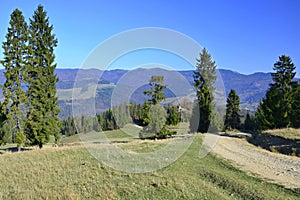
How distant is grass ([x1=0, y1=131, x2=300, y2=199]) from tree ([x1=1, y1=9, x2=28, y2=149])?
12.5m

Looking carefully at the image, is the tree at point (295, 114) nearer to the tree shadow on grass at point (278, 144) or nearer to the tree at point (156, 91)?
the tree shadow on grass at point (278, 144)

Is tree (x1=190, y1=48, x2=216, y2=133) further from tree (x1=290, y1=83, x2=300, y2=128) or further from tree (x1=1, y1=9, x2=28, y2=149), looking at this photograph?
tree (x1=1, y1=9, x2=28, y2=149)

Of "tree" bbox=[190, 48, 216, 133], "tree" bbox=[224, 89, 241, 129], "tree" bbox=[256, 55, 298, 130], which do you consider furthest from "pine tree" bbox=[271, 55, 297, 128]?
"tree" bbox=[224, 89, 241, 129]

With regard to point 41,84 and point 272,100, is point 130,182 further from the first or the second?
point 272,100

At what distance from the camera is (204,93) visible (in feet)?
159

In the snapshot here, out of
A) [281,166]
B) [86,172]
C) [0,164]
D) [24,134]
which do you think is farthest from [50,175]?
[24,134]

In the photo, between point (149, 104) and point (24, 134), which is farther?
point (149, 104)

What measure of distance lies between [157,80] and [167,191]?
23753 mm

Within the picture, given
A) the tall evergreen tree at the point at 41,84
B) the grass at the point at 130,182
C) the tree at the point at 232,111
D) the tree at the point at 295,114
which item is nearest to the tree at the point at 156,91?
the tall evergreen tree at the point at 41,84

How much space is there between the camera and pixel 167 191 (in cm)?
1188

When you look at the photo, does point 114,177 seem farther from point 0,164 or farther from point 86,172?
point 0,164

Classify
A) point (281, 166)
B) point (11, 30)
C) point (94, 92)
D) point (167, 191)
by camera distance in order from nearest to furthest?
point (167, 191) → point (281, 166) → point (94, 92) → point (11, 30)

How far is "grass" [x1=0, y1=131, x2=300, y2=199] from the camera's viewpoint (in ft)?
38.2

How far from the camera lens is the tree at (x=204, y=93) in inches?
1874
